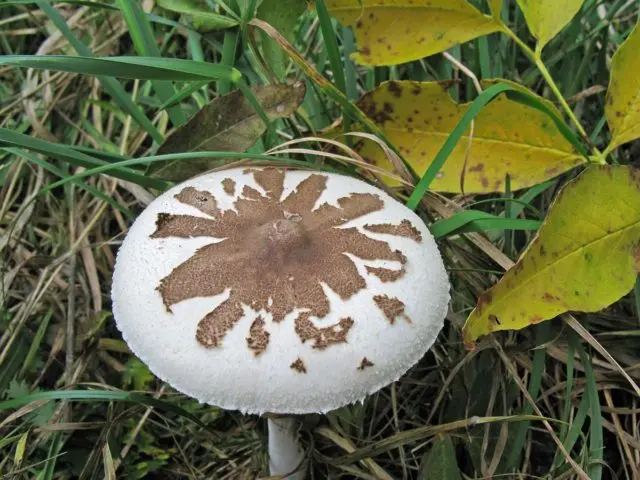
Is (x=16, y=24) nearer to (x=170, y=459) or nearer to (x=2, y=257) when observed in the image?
(x=2, y=257)

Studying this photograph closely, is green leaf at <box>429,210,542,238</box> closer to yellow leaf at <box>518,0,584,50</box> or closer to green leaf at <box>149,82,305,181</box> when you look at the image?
yellow leaf at <box>518,0,584,50</box>

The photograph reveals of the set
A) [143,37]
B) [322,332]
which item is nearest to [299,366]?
[322,332]

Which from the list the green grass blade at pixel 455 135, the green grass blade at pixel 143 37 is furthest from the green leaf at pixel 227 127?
the green grass blade at pixel 455 135

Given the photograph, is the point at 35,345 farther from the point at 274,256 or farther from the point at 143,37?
the point at 274,256

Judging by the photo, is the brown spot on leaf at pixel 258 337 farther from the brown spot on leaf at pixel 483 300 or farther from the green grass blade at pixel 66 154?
the green grass blade at pixel 66 154

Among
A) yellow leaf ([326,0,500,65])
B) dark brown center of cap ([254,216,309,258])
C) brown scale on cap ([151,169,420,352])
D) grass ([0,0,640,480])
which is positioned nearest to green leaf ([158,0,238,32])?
grass ([0,0,640,480])

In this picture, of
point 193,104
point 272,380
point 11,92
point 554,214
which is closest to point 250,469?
point 272,380
